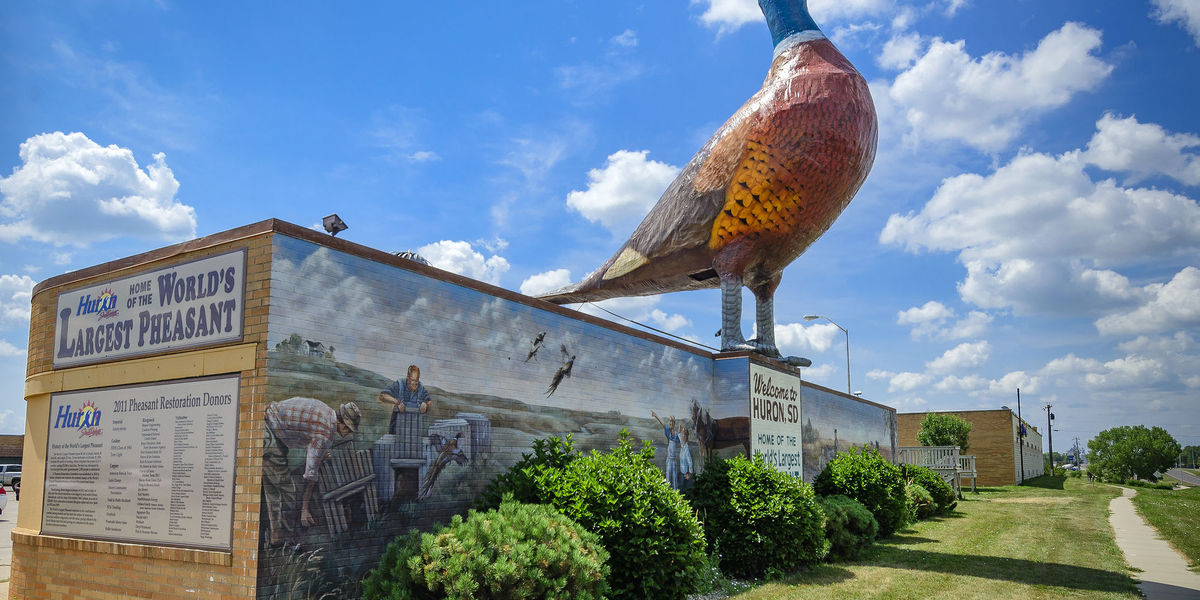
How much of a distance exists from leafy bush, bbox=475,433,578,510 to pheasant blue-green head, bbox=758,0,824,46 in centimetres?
889

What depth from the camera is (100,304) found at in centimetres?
887

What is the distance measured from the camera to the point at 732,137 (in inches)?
543

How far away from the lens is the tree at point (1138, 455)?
6231cm

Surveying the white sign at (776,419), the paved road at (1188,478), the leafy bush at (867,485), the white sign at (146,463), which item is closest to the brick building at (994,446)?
the leafy bush at (867,485)

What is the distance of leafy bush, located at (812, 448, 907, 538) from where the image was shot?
16.6 meters

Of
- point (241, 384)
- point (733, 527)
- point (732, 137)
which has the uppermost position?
point (732, 137)

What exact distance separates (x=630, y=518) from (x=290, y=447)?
3.64 metres

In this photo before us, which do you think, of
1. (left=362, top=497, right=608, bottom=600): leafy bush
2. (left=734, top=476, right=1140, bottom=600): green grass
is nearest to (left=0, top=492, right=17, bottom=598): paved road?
(left=362, top=497, right=608, bottom=600): leafy bush

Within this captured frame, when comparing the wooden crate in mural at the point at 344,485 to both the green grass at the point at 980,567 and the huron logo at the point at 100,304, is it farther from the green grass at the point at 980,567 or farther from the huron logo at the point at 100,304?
the green grass at the point at 980,567

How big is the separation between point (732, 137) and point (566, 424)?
6170 millimetres

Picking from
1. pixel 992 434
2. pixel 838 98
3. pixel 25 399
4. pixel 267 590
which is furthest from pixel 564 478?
pixel 992 434

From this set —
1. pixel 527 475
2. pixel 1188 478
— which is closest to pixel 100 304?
pixel 527 475

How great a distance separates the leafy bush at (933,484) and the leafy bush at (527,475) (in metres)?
17.0

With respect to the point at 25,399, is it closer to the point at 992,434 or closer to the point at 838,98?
the point at 838,98
